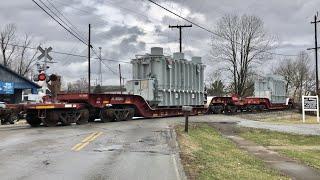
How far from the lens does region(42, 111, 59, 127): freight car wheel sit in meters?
23.4

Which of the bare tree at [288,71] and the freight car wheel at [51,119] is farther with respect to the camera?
the bare tree at [288,71]

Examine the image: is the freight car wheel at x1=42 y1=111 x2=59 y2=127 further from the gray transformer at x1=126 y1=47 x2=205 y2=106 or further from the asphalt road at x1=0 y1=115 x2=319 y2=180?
the gray transformer at x1=126 y1=47 x2=205 y2=106

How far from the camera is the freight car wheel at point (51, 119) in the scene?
2341 centimetres

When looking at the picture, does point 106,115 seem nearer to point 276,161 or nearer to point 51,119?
point 51,119

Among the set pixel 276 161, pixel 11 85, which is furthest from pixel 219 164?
pixel 11 85

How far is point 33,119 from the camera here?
23781 mm

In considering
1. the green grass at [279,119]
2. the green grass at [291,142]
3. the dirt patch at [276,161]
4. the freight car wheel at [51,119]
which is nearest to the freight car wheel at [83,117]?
the freight car wheel at [51,119]

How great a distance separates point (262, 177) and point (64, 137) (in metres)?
7.85

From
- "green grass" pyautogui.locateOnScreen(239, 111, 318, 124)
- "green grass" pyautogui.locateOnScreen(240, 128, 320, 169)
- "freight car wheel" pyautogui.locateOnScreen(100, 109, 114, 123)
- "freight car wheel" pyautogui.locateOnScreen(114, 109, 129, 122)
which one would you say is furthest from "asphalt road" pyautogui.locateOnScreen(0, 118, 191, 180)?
"green grass" pyautogui.locateOnScreen(239, 111, 318, 124)

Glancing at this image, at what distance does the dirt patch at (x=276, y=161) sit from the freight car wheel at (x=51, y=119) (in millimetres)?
8035

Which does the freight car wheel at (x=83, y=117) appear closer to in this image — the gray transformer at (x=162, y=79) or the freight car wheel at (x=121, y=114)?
the freight car wheel at (x=121, y=114)

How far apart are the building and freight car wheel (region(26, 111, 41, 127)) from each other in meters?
20.4

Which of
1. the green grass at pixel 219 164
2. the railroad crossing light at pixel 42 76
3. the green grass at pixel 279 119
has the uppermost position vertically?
the railroad crossing light at pixel 42 76

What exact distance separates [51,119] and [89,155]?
1022cm
